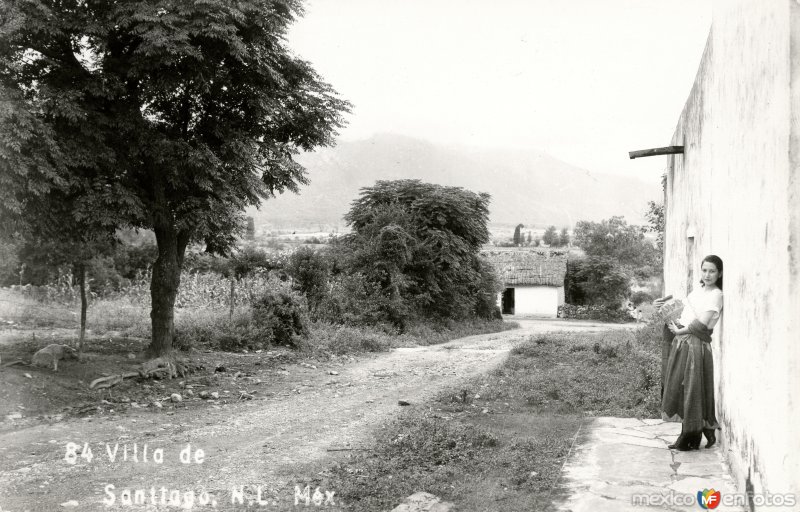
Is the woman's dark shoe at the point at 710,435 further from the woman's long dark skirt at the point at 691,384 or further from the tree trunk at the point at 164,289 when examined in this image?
the tree trunk at the point at 164,289

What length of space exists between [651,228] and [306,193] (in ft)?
411

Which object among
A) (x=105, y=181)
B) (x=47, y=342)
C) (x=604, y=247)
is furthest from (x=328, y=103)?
(x=604, y=247)

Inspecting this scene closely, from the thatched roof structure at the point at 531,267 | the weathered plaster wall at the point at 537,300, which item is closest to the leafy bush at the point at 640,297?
the thatched roof structure at the point at 531,267

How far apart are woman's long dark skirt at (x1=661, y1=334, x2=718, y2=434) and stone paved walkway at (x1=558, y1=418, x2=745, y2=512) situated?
1.20 feet

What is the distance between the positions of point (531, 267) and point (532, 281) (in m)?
1.38

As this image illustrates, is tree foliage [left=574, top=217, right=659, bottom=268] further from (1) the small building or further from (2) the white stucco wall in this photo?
(2) the white stucco wall

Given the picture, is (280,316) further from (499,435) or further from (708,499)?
(708,499)

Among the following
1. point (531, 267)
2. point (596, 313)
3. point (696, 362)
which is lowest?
point (596, 313)

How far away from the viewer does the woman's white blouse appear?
5238mm

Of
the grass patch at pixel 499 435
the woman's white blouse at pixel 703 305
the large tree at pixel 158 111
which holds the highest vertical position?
the large tree at pixel 158 111

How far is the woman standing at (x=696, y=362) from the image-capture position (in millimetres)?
5266

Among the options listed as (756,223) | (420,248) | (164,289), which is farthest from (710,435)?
(420,248)

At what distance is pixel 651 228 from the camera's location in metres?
29.6

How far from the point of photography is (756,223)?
3936 millimetres
